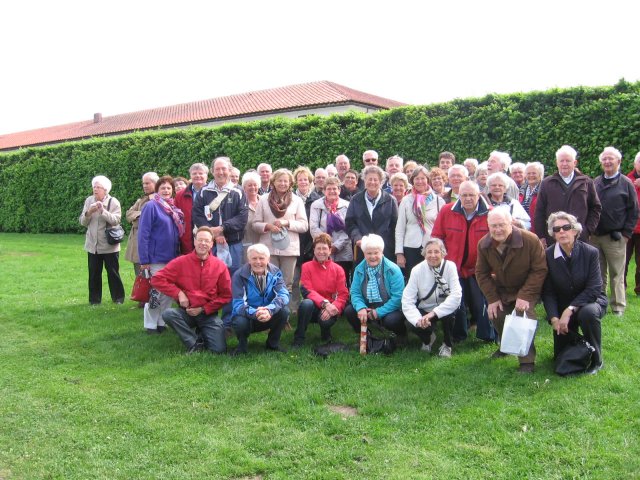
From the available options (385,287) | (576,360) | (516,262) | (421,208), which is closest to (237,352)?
(385,287)

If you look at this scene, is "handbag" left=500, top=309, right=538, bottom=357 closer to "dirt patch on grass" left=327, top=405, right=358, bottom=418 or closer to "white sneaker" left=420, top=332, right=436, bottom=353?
"white sneaker" left=420, top=332, right=436, bottom=353

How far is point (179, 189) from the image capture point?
792 cm

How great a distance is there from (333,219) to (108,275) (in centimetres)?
410

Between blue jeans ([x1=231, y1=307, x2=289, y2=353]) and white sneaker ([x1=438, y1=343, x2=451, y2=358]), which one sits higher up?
blue jeans ([x1=231, y1=307, x2=289, y2=353])

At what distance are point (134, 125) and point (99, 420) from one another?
36.4 meters

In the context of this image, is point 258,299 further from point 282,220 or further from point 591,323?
point 591,323

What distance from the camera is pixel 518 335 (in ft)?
17.1

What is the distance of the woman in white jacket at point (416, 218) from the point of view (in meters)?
6.82

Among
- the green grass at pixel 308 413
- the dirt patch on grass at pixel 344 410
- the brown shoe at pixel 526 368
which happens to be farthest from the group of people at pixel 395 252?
the dirt patch on grass at pixel 344 410

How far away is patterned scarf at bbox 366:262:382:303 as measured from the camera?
6352mm

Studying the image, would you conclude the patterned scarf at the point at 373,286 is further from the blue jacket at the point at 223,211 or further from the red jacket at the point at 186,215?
the red jacket at the point at 186,215

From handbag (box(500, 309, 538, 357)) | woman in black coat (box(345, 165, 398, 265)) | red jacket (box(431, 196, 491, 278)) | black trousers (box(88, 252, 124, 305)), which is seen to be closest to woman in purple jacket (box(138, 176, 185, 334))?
black trousers (box(88, 252, 124, 305))

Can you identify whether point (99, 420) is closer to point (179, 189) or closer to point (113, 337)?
point (113, 337)

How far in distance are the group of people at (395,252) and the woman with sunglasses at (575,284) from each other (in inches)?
0.5
